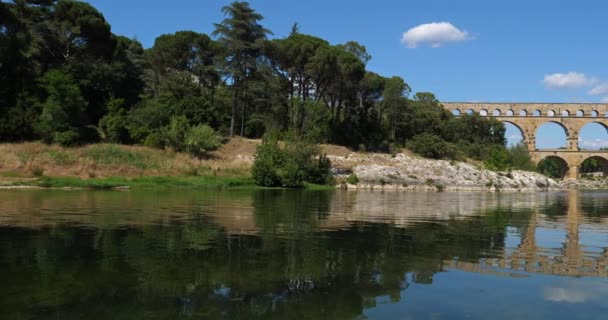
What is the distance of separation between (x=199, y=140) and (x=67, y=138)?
11.7 meters

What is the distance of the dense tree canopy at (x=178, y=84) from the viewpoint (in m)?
46.1

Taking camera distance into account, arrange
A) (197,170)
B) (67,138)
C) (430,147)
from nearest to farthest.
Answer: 1. (67,138)
2. (197,170)
3. (430,147)

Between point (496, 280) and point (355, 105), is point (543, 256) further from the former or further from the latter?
point (355, 105)

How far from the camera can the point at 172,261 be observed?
9633 millimetres

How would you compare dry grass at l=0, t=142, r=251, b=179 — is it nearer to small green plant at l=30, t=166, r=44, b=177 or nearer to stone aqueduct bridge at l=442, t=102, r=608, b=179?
small green plant at l=30, t=166, r=44, b=177

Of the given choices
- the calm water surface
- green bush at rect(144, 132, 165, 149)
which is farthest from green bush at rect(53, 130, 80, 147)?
the calm water surface

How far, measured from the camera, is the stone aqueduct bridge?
353 feet

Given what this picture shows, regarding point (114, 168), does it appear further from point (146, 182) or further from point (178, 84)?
point (178, 84)

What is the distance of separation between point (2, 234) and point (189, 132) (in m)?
37.2

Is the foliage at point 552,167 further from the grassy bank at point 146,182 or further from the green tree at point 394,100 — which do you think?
the grassy bank at point 146,182

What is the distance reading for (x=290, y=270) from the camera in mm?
9086

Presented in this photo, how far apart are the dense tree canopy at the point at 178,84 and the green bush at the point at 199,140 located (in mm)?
1674

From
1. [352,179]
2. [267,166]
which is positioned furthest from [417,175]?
[267,166]

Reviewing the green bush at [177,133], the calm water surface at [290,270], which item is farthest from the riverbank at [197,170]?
the calm water surface at [290,270]
